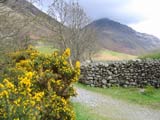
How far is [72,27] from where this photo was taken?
96.2ft

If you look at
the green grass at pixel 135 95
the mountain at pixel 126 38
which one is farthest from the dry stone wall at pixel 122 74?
the mountain at pixel 126 38

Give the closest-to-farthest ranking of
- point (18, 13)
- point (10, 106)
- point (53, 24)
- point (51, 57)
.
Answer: point (10, 106), point (51, 57), point (18, 13), point (53, 24)

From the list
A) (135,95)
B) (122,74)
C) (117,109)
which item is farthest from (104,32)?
(117,109)

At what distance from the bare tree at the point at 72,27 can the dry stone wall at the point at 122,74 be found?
22.2ft

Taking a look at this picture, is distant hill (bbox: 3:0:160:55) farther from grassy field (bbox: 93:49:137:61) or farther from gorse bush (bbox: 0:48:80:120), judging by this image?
gorse bush (bbox: 0:48:80:120)

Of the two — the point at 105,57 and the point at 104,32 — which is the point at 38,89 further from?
the point at 104,32

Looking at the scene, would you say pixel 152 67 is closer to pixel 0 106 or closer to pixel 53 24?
pixel 53 24

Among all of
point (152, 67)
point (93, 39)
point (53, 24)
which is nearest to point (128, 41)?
point (93, 39)

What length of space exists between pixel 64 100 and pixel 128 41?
97007 mm

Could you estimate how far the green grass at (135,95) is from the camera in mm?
16156

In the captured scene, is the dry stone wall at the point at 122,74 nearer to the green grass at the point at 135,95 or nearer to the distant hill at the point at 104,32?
the green grass at the point at 135,95

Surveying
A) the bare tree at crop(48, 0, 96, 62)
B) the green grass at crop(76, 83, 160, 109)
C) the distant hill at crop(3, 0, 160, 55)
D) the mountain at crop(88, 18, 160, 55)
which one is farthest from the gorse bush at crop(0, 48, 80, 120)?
the mountain at crop(88, 18, 160, 55)

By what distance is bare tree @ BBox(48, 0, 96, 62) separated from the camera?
93.2 feet

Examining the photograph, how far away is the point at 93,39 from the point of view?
34781 millimetres
